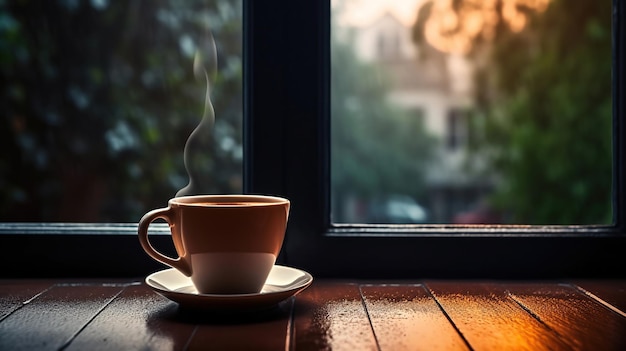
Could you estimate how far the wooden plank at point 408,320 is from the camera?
548 mm

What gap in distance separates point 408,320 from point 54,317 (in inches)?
13.2

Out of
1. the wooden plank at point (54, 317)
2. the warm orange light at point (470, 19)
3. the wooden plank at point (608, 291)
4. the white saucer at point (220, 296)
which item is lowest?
the wooden plank at point (608, 291)

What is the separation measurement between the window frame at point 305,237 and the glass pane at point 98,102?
15.3 inches

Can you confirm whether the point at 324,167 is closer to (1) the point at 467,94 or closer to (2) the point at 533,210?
(2) the point at 533,210

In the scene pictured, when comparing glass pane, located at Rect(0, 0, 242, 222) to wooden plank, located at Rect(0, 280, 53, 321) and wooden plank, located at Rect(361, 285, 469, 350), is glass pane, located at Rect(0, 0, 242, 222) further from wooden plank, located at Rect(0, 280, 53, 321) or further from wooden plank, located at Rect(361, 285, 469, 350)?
wooden plank, located at Rect(361, 285, 469, 350)

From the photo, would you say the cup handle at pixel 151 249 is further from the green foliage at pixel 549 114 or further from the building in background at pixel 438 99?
the building in background at pixel 438 99

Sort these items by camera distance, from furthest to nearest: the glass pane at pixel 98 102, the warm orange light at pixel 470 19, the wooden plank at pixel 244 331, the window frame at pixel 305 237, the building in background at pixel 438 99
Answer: the building in background at pixel 438 99 < the warm orange light at pixel 470 19 < the glass pane at pixel 98 102 < the window frame at pixel 305 237 < the wooden plank at pixel 244 331

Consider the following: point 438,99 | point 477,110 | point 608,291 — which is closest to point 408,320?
point 608,291

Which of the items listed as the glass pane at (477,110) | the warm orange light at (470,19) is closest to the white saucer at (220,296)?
the glass pane at (477,110)

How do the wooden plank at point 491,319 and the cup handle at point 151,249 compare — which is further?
the cup handle at point 151,249

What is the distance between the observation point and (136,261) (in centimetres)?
84

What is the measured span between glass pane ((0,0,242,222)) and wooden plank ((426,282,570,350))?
619 millimetres

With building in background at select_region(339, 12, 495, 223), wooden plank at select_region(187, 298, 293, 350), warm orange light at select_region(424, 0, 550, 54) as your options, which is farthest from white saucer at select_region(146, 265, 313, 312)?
building in background at select_region(339, 12, 495, 223)

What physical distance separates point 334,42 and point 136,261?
0.38 metres
